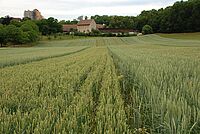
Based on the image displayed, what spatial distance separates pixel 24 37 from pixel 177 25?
51513 millimetres

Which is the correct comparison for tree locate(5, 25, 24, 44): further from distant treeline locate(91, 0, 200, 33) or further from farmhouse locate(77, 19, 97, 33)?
farmhouse locate(77, 19, 97, 33)

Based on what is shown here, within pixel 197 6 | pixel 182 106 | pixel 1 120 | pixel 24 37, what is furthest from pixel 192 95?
pixel 197 6

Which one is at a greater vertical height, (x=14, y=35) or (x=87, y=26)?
(x=87, y=26)

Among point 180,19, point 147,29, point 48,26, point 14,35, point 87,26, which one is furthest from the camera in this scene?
point 87,26

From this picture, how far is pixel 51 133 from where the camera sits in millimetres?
3410

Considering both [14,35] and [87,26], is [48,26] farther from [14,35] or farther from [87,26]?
[87,26]

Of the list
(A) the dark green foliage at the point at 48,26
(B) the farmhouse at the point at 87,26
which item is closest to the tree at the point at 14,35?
(A) the dark green foliage at the point at 48,26

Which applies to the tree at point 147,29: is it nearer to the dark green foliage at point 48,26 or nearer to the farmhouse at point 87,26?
the dark green foliage at point 48,26

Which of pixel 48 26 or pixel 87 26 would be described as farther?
pixel 87 26

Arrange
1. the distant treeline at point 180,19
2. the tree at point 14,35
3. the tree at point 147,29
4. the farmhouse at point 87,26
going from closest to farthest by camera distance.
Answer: the tree at point 14,35 < the distant treeline at point 180,19 < the tree at point 147,29 < the farmhouse at point 87,26

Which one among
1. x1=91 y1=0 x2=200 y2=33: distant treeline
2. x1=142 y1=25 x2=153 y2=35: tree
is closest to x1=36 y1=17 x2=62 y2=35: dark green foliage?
x1=142 y1=25 x2=153 y2=35: tree

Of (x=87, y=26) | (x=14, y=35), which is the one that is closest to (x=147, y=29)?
(x=14, y=35)

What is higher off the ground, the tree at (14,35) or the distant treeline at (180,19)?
the distant treeline at (180,19)

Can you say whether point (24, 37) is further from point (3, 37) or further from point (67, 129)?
point (67, 129)
